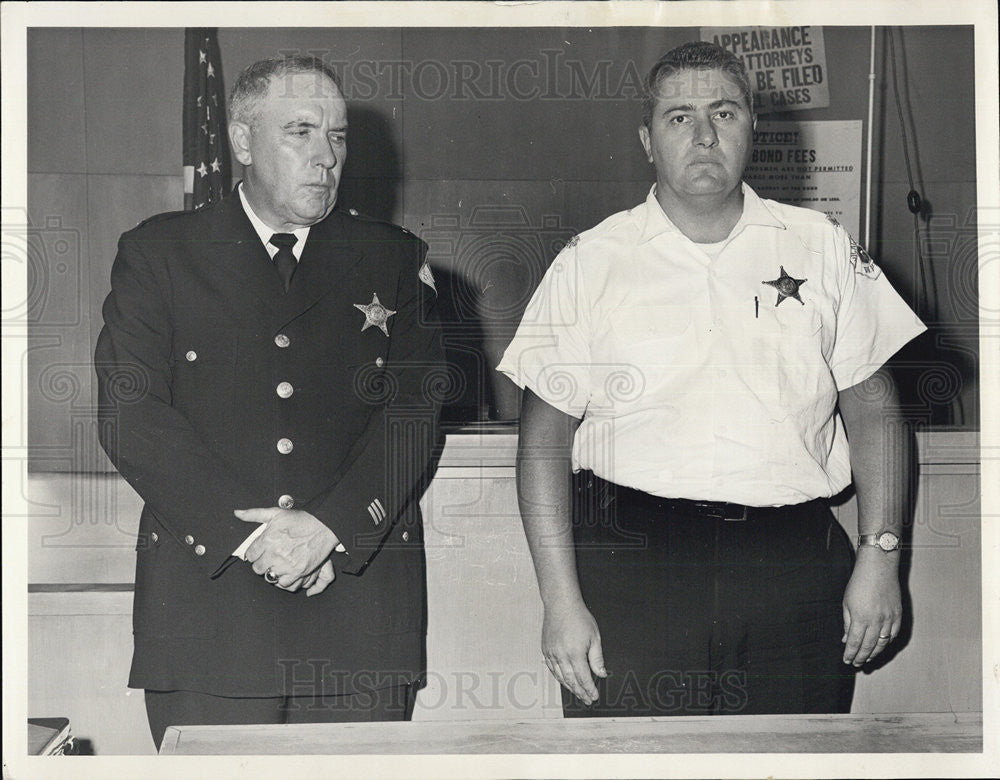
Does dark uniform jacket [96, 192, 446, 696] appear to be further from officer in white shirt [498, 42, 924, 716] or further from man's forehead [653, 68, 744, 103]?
man's forehead [653, 68, 744, 103]

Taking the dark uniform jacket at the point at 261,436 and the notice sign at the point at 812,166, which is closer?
the dark uniform jacket at the point at 261,436

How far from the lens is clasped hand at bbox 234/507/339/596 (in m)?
1.41

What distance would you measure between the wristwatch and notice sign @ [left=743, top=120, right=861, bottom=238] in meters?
0.49

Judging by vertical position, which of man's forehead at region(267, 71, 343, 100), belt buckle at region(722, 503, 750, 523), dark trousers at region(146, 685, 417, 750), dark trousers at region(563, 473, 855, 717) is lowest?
dark trousers at region(146, 685, 417, 750)

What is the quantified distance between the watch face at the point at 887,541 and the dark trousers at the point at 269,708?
78cm

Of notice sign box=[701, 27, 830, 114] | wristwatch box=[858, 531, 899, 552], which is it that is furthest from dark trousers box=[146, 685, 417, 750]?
notice sign box=[701, 27, 830, 114]

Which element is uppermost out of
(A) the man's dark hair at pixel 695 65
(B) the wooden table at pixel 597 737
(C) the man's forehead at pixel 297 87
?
(A) the man's dark hair at pixel 695 65

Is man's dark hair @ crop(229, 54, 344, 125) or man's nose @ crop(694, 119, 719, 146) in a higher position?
man's dark hair @ crop(229, 54, 344, 125)

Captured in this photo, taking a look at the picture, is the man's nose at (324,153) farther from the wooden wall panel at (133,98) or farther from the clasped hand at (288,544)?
the clasped hand at (288,544)

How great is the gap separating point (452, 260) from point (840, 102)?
2.31 feet

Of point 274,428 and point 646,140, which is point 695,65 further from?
point 274,428

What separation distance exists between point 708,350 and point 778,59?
0.50m

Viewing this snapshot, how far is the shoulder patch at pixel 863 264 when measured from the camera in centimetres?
151

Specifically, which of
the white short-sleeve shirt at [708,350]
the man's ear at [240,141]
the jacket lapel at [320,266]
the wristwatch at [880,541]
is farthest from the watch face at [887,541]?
the man's ear at [240,141]
